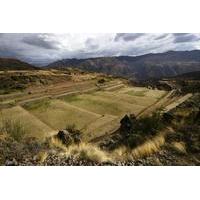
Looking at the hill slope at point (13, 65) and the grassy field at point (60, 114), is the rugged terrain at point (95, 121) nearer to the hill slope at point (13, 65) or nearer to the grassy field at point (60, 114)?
the grassy field at point (60, 114)

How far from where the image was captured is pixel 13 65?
20.9 ft

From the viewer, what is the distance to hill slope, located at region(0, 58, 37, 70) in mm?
6176

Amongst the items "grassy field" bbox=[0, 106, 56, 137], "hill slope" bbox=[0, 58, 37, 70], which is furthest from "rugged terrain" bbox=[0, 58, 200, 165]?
"hill slope" bbox=[0, 58, 37, 70]

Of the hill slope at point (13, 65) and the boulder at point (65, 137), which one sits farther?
the hill slope at point (13, 65)

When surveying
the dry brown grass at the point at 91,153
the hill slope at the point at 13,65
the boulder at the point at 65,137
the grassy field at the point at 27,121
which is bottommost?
the dry brown grass at the point at 91,153

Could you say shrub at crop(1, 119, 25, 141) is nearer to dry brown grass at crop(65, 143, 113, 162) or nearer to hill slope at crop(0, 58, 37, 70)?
dry brown grass at crop(65, 143, 113, 162)

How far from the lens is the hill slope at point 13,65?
243 inches

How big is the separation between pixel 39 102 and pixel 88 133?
4.58ft

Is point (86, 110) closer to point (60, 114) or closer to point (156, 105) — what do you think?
point (60, 114)

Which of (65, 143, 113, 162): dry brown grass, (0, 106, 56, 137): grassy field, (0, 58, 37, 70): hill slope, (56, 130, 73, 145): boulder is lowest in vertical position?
(65, 143, 113, 162): dry brown grass

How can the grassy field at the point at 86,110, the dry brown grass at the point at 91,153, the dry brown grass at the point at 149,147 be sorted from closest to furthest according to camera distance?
the dry brown grass at the point at 91,153 < the dry brown grass at the point at 149,147 < the grassy field at the point at 86,110

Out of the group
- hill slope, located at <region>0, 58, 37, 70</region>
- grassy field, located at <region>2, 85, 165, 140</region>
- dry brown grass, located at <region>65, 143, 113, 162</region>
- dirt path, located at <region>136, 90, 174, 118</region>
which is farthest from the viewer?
hill slope, located at <region>0, 58, 37, 70</region>

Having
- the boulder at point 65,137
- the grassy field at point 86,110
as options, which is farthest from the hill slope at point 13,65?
the boulder at point 65,137
